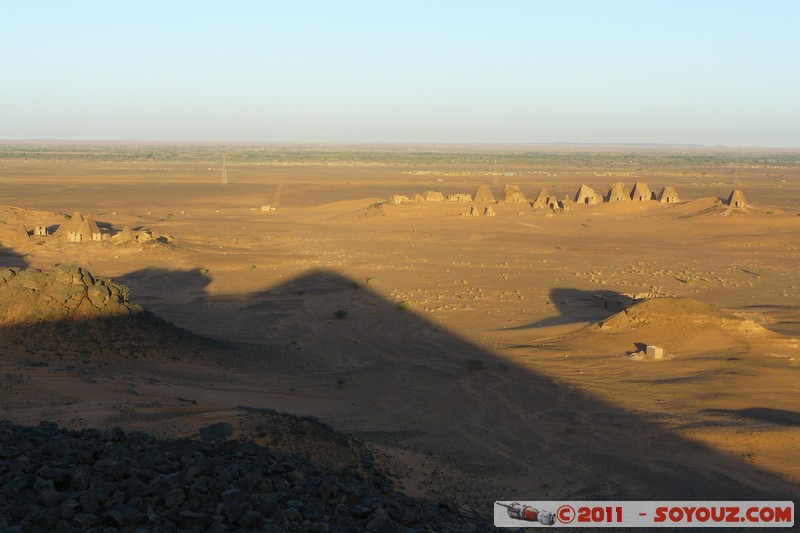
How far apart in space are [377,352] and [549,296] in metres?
8.44

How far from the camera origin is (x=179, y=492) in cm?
628

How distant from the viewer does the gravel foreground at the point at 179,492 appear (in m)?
5.94

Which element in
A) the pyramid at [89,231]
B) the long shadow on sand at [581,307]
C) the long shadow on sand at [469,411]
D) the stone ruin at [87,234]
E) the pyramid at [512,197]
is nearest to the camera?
the long shadow on sand at [469,411]

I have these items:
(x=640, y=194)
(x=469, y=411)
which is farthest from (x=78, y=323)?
(x=640, y=194)

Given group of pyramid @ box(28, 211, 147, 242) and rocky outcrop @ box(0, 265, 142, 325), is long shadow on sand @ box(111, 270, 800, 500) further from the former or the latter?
group of pyramid @ box(28, 211, 147, 242)

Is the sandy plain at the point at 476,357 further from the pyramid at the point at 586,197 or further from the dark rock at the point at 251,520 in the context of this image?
the pyramid at the point at 586,197

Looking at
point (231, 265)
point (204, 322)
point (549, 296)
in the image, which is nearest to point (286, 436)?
point (204, 322)

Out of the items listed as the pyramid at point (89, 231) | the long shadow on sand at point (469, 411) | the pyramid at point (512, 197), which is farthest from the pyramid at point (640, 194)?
the long shadow on sand at point (469, 411)

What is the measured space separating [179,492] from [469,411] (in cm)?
776

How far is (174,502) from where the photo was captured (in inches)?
244

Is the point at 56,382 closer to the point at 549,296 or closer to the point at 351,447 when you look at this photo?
the point at 351,447

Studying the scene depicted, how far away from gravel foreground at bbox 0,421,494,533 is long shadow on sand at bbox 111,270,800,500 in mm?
2852

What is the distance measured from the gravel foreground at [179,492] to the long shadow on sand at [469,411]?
9.36ft

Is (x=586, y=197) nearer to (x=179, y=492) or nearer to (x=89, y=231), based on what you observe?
(x=89, y=231)
